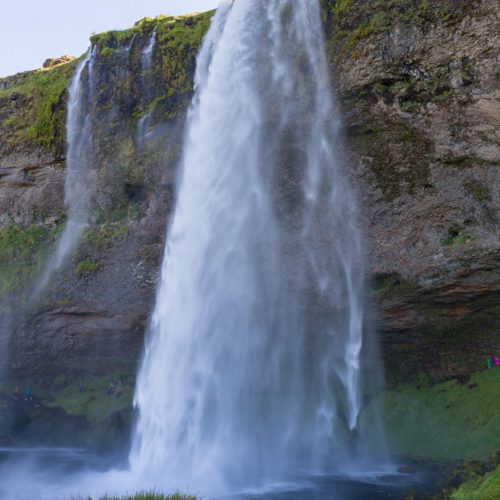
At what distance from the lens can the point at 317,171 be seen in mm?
18734

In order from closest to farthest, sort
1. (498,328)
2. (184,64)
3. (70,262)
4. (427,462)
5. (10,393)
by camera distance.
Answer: (427,462) → (498,328) → (184,64) → (70,262) → (10,393)

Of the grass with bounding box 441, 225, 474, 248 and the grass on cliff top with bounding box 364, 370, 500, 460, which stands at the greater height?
the grass with bounding box 441, 225, 474, 248

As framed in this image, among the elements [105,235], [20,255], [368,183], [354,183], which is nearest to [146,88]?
[105,235]

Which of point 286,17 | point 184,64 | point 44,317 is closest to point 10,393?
point 44,317

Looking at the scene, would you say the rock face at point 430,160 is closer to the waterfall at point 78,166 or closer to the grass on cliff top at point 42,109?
the waterfall at point 78,166

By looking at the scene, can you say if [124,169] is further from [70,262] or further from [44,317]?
[44,317]

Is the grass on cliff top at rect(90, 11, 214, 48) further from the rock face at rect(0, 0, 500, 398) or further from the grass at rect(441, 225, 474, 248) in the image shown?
the grass at rect(441, 225, 474, 248)

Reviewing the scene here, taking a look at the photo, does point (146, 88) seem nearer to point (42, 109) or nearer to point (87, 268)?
point (42, 109)

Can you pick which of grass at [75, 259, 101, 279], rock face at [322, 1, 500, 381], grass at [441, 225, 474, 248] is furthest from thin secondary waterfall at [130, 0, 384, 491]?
grass at [75, 259, 101, 279]

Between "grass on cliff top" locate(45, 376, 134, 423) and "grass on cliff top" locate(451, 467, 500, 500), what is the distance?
48.6 ft

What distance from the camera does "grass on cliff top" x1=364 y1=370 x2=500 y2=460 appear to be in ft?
54.6

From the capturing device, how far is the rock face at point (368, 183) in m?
16.5

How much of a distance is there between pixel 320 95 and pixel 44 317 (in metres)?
14.8

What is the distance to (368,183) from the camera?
18.3 meters
